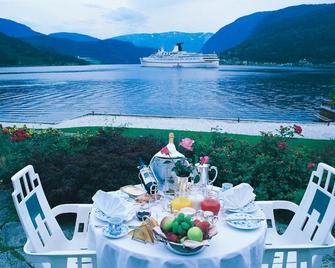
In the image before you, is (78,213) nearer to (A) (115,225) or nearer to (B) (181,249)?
(A) (115,225)

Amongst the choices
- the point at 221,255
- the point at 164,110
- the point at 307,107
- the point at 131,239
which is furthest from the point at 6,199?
the point at 307,107

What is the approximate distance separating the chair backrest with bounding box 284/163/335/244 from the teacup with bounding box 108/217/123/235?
5.94 ft

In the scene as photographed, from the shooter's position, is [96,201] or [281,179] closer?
[96,201]

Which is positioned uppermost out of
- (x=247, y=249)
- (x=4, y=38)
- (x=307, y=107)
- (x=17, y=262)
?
(x=4, y=38)

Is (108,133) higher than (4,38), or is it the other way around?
(4,38)

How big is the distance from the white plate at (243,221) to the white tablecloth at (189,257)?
0.03 metres

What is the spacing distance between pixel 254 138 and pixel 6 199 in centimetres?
660

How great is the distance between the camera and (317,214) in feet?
10.9

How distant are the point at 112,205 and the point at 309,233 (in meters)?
1.98

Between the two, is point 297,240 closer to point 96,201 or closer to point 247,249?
point 247,249

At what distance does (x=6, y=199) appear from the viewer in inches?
229

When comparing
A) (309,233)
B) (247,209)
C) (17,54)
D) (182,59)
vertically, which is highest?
(17,54)

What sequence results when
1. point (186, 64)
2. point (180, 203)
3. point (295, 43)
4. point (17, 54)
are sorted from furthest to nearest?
point (17, 54), point (295, 43), point (186, 64), point (180, 203)

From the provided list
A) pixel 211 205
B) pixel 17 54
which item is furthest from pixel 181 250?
pixel 17 54
